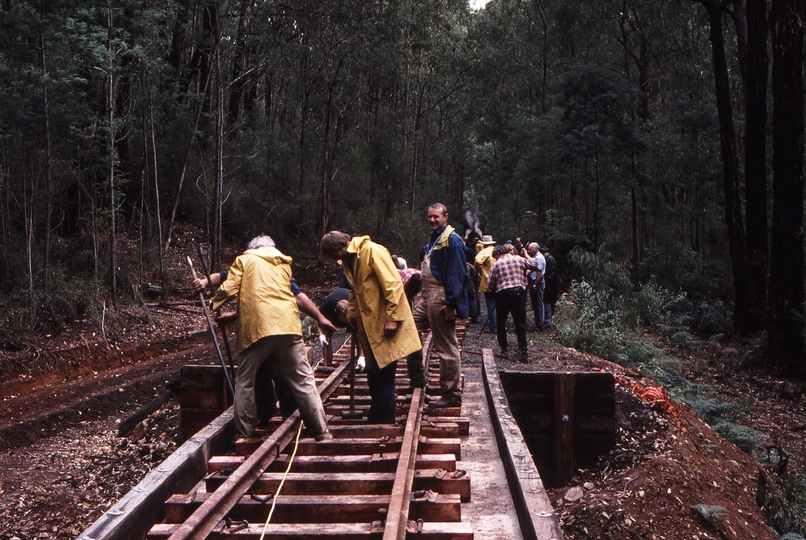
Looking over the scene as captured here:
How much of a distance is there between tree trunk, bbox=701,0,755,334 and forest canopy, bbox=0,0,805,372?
0.17 ft

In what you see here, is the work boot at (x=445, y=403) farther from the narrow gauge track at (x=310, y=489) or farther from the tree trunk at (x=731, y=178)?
the tree trunk at (x=731, y=178)

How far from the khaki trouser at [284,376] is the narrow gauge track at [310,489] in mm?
186

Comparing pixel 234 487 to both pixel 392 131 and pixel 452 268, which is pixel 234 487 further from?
pixel 392 131

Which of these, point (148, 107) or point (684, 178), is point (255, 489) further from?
point (684, 178)

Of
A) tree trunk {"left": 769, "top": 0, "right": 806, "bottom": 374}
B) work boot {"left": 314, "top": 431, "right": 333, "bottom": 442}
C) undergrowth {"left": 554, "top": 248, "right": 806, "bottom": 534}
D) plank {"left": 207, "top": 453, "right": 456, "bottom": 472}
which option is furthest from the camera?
tree trunk {"left": 769, "top": 0, "right": 806, "bottom": 374}

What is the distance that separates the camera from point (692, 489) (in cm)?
706

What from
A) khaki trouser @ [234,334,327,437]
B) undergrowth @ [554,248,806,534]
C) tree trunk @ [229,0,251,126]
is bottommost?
undergrowth @ [554,248,806,534]

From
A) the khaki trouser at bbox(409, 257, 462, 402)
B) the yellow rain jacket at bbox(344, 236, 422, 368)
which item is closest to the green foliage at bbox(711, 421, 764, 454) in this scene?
the khaki trouser at bbox(409, 257, 462, 402)

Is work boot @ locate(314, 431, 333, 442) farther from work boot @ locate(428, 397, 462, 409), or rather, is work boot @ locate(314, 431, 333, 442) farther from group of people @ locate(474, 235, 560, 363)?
group of people @ locate(474, 235, 560, 363)

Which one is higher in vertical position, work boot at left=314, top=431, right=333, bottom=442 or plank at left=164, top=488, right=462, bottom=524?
work boot at left=314, top=431, right=333, bottom=442

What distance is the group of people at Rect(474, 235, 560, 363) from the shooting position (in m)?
11.2

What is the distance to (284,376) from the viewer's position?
5.99m

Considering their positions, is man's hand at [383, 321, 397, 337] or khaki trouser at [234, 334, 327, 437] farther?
man's hand at [383, 321, 397, 337]

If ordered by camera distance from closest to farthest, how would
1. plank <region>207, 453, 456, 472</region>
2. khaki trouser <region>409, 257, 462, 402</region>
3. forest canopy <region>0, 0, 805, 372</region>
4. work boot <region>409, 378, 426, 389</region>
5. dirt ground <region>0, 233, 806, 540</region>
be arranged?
plank <region>207, 453, 456, 472</region> → dirt ground <region>0, 233, 806, 540</region> → khaki trouser <region>409, 257, 462, 402</region> → work boot <region>409, 378, 426, 389</region> → forest canopy <region>0, 0, 805, 372</region>
